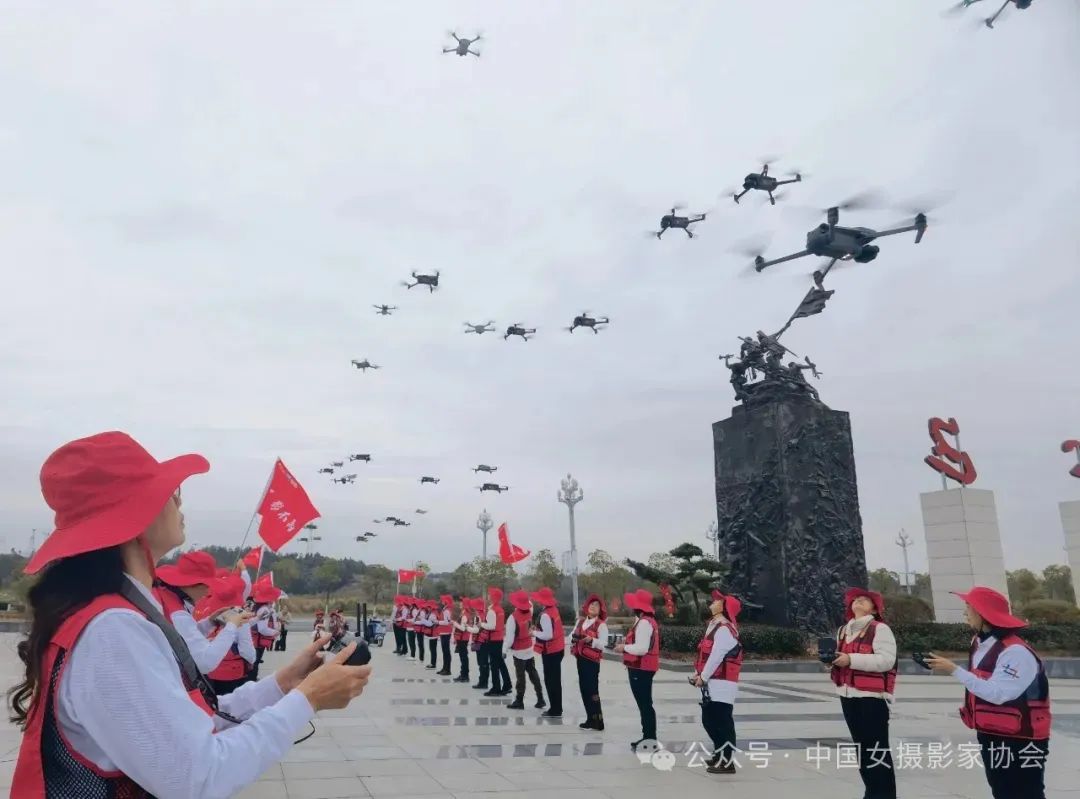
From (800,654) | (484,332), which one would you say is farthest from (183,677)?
(484,332)

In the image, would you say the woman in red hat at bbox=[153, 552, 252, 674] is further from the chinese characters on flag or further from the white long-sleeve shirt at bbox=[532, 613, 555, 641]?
the chinese characters on flag

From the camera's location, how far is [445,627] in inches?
636

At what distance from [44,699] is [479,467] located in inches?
1086

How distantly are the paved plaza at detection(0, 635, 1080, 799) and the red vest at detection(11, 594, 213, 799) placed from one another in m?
4.80

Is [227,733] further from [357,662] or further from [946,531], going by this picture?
[946,531]

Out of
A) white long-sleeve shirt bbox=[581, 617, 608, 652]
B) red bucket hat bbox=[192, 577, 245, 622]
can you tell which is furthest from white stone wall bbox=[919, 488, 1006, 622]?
red bucket hat bbox=[192, 577, 245, 622]

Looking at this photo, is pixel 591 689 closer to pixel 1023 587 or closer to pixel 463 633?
pixel 463 633

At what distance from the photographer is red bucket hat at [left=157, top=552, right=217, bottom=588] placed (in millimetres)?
4859

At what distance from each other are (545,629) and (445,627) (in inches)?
275

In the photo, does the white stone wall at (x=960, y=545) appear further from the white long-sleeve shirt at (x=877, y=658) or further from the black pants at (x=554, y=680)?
the white long-sleeve shirt at (x=877, y=658)

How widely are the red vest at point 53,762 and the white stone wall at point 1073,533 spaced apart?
1288 inches

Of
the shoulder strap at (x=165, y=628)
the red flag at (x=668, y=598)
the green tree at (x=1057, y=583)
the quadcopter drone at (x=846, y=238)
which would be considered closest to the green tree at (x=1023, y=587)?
the green tree at (x=1057, y=583)

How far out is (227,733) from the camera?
149cm

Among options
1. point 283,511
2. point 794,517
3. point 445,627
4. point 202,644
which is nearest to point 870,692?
point 202,644
